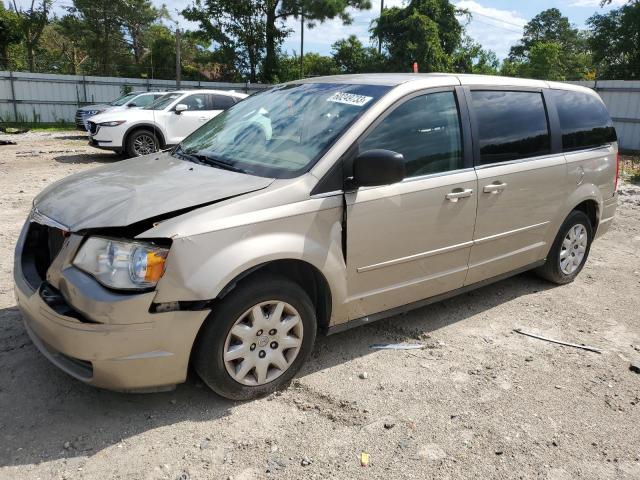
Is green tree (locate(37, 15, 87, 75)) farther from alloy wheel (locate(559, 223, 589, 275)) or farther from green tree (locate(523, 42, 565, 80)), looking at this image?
alloy wheel (locate(559, 223, 589, 275))

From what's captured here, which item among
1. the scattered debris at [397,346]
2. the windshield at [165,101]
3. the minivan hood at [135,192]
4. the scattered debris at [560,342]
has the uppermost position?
the windshield at [165,101]

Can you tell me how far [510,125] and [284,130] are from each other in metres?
1.82

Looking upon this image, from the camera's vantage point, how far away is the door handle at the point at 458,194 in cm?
363

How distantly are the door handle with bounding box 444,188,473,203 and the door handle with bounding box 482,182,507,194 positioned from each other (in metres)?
0.17

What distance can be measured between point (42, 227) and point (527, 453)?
2.96 metres

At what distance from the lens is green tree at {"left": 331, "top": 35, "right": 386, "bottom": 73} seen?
1292 inches

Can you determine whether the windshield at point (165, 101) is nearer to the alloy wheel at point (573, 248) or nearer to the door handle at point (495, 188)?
the alloy wheel at point (573, 248)

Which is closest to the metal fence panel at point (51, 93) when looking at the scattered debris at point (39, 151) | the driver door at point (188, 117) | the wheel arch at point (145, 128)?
the scattered debris at point (39, 151)

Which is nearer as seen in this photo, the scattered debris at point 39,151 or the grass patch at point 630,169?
the grass patch at point 630,169

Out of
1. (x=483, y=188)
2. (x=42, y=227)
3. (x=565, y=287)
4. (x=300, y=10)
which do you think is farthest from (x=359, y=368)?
(x=300, y=10)

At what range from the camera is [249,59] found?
102 feet

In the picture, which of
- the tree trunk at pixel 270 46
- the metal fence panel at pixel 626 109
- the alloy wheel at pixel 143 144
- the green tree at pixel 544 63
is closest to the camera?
the alloy wheel at pixel 143 144

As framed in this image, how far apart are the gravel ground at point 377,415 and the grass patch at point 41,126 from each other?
63.5ft

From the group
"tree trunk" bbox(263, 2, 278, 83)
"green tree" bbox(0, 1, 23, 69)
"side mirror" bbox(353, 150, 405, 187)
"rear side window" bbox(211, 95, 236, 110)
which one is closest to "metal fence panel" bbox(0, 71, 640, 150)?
"green tree" bbox(0, 1, 23, 69)
